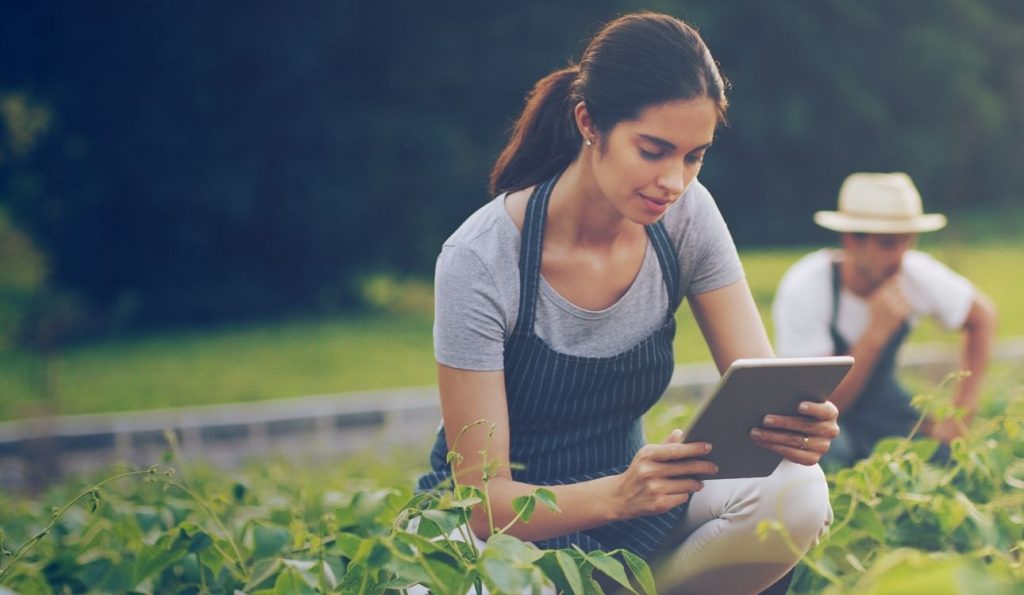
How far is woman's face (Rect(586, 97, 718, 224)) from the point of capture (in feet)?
6.93

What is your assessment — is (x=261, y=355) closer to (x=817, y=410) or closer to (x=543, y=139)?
(x=543, y=139)

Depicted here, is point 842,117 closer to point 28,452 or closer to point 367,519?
point 28,452

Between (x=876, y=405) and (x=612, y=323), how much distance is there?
6.67ft

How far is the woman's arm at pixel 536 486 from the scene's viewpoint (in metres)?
1.95

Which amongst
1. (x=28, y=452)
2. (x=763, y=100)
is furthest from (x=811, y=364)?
(x=763, y=100)

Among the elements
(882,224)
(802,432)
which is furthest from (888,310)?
(802,432)

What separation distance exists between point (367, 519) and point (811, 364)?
0.87m

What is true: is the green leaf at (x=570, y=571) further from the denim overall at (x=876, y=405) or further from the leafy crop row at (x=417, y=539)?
the denim overall at (x=876, y=405)

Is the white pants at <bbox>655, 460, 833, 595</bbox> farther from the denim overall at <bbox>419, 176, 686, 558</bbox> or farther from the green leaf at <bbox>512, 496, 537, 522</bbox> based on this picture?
the green leaf at <bbox>512, 496, 537, 522</bbox>

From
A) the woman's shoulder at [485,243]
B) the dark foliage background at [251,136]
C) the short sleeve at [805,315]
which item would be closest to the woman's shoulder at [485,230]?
the woman's shoulder at [485,243]

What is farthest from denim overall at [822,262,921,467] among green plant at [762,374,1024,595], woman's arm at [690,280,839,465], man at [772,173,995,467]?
woman's arm at [690,280,839,465]

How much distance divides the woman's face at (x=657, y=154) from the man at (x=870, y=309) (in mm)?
1894

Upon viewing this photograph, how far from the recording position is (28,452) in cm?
580

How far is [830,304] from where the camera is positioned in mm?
3990
